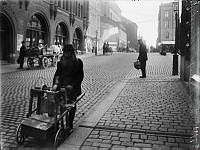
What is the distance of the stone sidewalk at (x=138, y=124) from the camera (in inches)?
168

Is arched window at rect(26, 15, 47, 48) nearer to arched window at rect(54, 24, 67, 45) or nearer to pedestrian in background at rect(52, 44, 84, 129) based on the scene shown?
arched window at rect(54, 24, 67, 45)

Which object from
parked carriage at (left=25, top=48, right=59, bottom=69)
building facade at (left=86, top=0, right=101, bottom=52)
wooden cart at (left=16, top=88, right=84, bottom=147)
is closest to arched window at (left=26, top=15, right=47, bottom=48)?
parked carriage at (left=25, top=48, right=59, bottom=69)

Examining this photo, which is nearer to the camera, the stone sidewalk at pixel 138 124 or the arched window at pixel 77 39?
the stone sidewalk at pixel 138 124

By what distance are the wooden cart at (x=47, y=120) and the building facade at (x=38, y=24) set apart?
15762 mm

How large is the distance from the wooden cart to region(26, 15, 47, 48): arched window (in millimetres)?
19499

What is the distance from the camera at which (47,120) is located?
420 centimetres

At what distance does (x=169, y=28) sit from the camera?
85.9 meters

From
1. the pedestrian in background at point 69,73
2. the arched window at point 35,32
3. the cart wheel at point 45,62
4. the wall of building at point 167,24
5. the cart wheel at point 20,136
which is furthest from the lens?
Result: the wall of building at point 167,24

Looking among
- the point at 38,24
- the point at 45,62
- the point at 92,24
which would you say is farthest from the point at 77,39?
the point at 45,62

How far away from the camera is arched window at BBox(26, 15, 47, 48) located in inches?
916

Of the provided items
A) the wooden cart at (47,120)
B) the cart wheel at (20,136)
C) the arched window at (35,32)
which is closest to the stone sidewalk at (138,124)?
the wooden cart at (47,120)

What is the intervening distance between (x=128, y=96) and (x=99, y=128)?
10.5 ft

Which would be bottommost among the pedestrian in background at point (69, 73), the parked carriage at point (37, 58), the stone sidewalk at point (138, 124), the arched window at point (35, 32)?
the stone sidewalk at point (138, 124)

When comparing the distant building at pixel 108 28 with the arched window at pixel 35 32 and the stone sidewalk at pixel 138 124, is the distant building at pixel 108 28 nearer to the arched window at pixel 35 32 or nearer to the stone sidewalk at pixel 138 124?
the arched window at pixel 35 32
